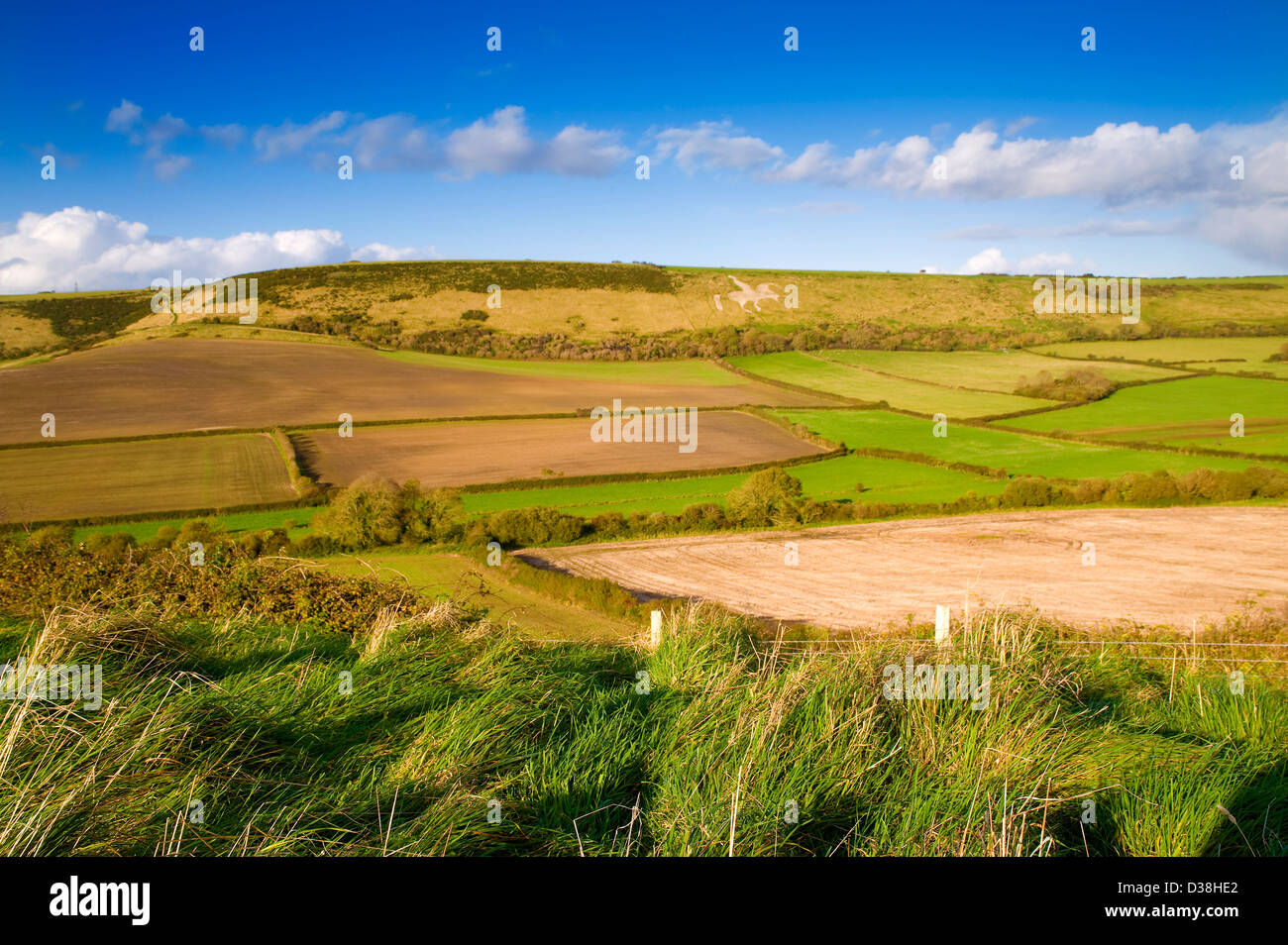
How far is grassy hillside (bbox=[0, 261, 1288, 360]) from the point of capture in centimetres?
10512

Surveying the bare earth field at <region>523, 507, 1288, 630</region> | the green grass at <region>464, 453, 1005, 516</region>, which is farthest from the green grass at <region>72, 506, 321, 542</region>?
the bare earth field at <region>523, 507, 1288, 630</region>

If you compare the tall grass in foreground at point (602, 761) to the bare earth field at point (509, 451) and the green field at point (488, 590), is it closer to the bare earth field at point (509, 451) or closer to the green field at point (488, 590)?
the green field at point (488, 590)

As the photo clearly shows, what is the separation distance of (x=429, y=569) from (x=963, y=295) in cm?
12096

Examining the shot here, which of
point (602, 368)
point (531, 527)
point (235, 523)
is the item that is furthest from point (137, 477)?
point (602, 368)

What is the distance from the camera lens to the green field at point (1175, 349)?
96.1 metres

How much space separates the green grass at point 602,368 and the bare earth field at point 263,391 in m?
2.40

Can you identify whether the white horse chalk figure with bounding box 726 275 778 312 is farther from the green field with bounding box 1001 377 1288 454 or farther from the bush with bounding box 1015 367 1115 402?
the green field with bounding box 1001 377 1288 454

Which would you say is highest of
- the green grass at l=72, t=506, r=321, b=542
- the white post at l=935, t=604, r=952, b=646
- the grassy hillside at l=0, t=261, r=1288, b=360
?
the grassy hillside at l=0, t=261, r=1288, b=360

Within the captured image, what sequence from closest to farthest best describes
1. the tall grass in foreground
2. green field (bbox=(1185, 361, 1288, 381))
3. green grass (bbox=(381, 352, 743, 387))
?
the tall grass in foreground, green field (bbox=(1185, 361, 1288, 381)), green grass (bbox=(381, 352, 743, 387))

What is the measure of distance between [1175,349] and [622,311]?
7405 centimetres

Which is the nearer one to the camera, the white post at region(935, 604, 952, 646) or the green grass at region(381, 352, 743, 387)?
the white post at region(935, 604, 952, 646)

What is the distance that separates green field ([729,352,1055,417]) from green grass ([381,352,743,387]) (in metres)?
5.76

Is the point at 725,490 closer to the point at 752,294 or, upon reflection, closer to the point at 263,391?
the point at 263,391
